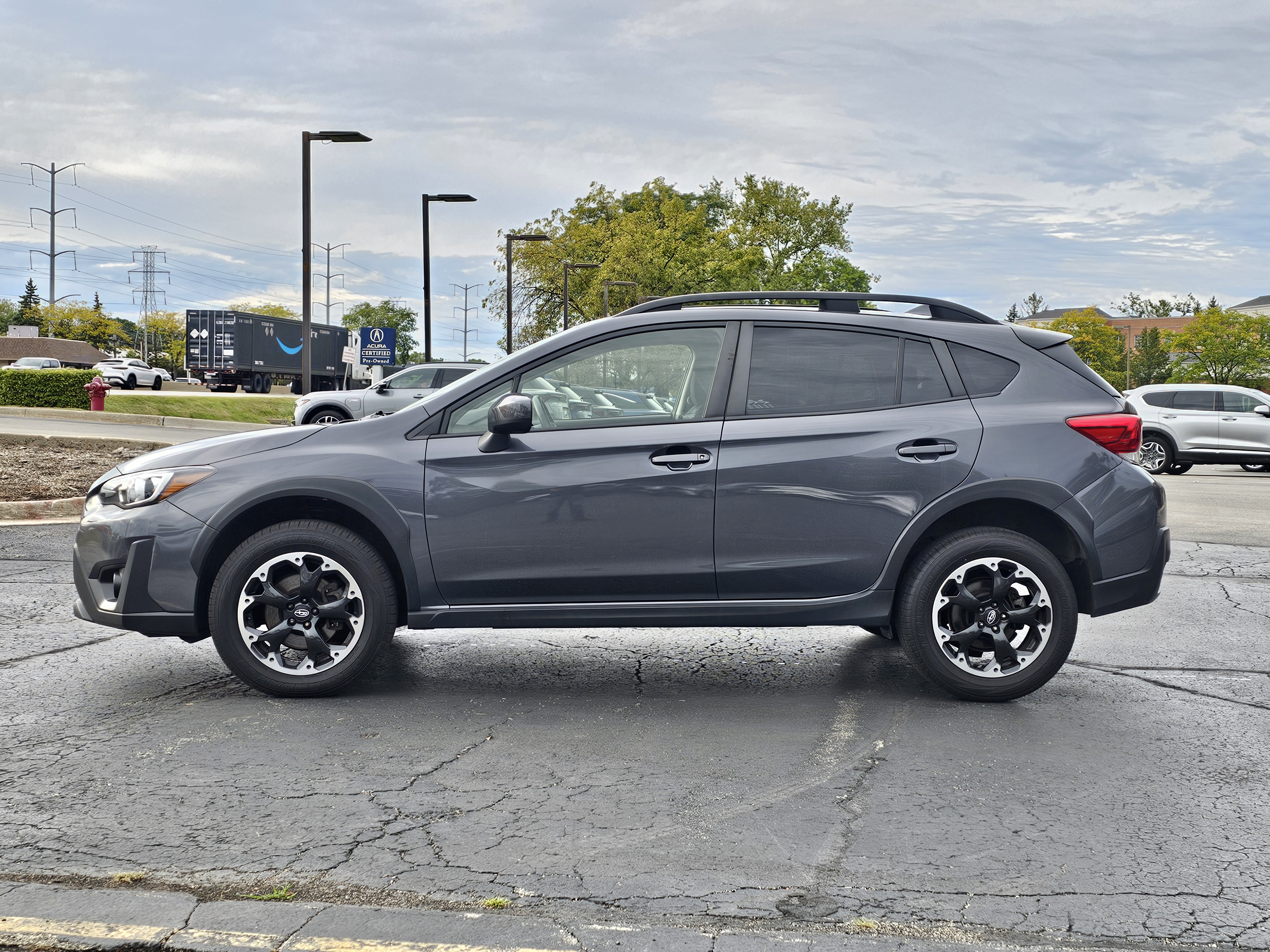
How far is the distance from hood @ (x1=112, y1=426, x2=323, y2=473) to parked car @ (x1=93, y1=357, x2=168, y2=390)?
56.4 metres

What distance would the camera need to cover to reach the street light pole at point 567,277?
52619 mm

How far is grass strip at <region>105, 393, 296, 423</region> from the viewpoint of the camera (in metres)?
30.8

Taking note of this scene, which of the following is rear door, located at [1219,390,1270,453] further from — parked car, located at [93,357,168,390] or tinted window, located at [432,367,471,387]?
parked car, located at [93,357,168,390]

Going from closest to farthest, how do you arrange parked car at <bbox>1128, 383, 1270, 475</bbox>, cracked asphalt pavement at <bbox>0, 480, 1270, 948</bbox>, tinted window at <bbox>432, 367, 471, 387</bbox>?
cracked asphalt pavement at <bbox>0, 480, 1270, 948</bbox>, parked car at <bbox>1128, 383, 1270, 475</bbox>, tinted window at <bbox>432, 367, 471, 387</bbox>

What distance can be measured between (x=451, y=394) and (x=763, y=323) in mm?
1448

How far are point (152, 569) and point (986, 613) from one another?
3638 millimetres

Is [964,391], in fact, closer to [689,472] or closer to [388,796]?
[689,472]

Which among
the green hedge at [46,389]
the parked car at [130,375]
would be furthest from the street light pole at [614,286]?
the green hedge at [46,389]

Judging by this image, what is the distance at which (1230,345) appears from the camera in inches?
3248

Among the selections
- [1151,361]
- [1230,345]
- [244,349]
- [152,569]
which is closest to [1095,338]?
[1151,361]

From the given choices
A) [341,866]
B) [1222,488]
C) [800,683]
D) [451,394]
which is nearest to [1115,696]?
[800,683]

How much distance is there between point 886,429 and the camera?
518cm

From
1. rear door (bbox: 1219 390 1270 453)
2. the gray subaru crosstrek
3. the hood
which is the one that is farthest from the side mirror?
rear door (bbox: 1219 390 1270 453)

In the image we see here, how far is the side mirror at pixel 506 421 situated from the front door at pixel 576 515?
0.12 feet
